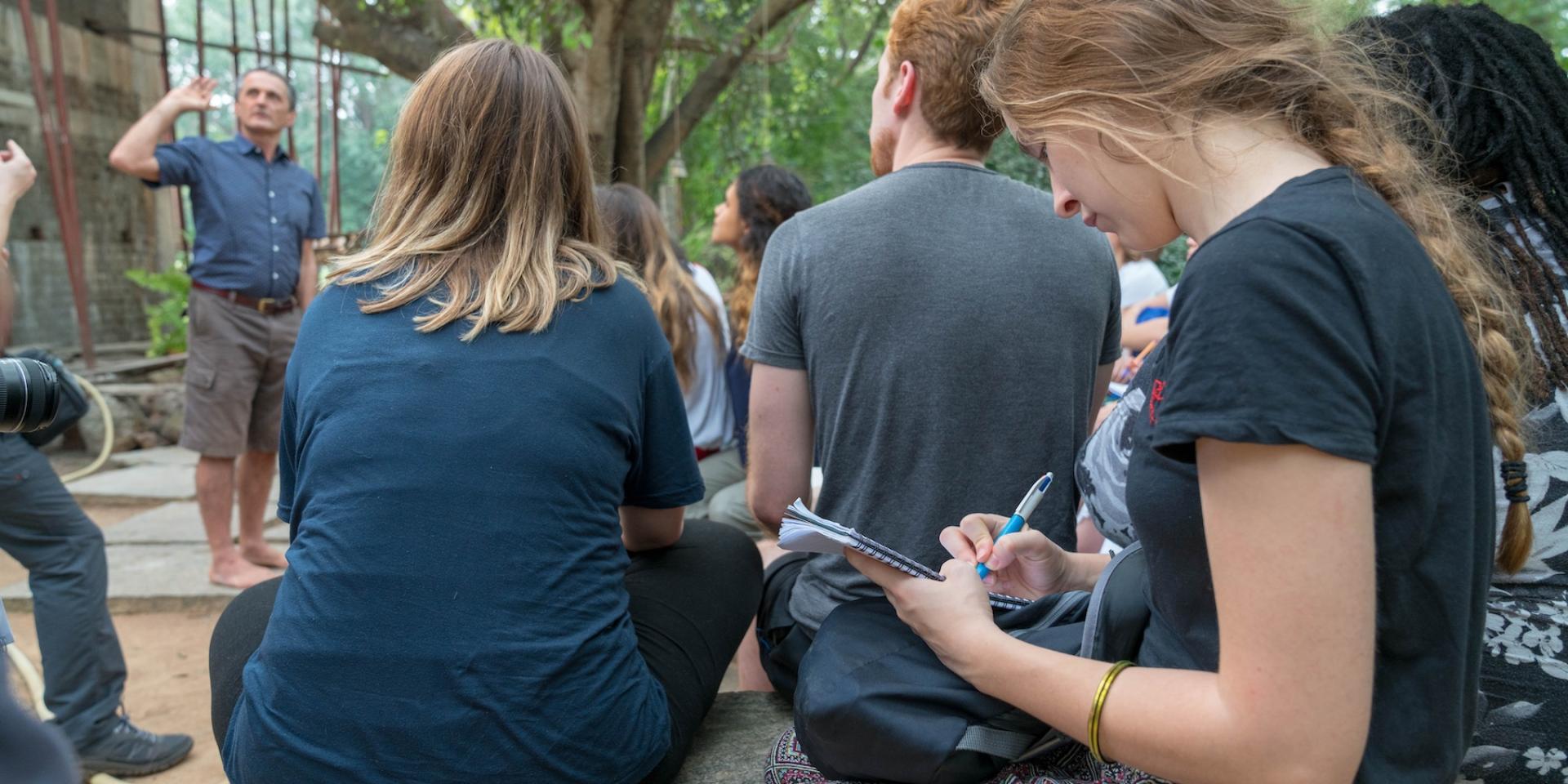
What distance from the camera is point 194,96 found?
486cm

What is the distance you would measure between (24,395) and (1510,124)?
7.31 feet

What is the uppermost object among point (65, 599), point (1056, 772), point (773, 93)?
point (773, 93)

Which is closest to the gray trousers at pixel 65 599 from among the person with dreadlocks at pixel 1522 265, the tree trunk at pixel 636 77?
the person with dreadlocks at pixel 1522 265

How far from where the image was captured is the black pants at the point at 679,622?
1.90 m

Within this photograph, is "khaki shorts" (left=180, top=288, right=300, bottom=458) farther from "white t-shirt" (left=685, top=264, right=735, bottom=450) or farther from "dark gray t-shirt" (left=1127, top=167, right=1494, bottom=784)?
"dark gray t-shirt" (left=1127, top=167, right=1494, bottom=784)

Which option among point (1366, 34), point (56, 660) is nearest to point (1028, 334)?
point (1366, 34)

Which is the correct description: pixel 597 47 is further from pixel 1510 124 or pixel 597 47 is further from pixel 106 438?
pixel 1510 124

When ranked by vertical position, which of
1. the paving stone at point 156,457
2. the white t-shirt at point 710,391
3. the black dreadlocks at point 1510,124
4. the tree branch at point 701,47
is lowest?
the paving stone at point 156,457

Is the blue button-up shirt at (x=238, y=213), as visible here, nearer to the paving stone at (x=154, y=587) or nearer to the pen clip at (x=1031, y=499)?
the paving stone at (x=154, y=587)

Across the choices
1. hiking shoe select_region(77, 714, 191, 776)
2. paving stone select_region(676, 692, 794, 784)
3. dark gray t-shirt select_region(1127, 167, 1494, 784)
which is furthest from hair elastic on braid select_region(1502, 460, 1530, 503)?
hiking shoe select_region(77, 714, 191, 776)

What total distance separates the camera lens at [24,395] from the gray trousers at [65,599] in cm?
124

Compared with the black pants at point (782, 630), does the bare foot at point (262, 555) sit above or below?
below

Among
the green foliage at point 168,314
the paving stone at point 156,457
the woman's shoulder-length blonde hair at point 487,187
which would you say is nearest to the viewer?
the woman's shoulder-length blonde hair at point 487,187

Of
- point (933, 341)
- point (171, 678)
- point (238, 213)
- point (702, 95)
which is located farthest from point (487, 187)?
point (702, 95)
